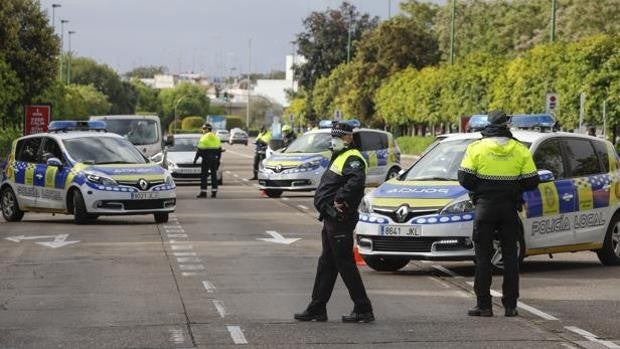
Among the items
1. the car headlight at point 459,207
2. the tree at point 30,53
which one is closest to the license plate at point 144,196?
the car headlight at point 459,207

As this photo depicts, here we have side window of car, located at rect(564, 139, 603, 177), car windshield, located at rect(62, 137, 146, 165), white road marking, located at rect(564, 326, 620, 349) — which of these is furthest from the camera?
car windshield, located at rect(62, 137, 146, 165)

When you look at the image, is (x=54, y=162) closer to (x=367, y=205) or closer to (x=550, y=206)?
(x=367, y=205)

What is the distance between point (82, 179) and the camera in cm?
2470

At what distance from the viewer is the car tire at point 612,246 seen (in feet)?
59.6

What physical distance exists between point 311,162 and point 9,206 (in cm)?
908

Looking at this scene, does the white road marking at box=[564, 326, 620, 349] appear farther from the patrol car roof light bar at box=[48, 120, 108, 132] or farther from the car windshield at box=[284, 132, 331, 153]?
the car windshield at box=[284, 132, 331, 153]

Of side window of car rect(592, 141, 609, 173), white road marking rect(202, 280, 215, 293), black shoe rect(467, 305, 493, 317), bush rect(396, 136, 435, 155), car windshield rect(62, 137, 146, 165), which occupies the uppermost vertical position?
side window of car rect(592, 141, 609, 173)

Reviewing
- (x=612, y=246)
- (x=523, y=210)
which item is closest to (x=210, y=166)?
(x=612, y=246)

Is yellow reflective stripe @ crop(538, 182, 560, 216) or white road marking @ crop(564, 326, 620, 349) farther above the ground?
yellow reflective stripe @ crop(538, 182, 560, 216)

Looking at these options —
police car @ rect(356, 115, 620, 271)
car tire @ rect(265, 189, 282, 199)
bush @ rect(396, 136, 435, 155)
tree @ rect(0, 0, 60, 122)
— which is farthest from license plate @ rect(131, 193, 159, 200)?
bush @ rect(396, 136, 435, 155)

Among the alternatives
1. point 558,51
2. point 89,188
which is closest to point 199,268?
point 89,188

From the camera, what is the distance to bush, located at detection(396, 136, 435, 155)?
81444 mm

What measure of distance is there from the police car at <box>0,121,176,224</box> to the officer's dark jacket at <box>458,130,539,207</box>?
12.0 m

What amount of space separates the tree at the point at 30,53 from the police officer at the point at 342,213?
50.6m
